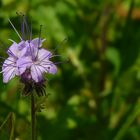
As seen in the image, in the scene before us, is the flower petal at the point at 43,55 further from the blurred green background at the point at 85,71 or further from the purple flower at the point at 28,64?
the blurred green background at the point at 85,71

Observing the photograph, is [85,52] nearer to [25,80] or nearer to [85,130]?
[85,130]

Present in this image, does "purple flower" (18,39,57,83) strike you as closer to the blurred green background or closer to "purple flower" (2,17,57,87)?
"purple flower" (2,17,57,87)

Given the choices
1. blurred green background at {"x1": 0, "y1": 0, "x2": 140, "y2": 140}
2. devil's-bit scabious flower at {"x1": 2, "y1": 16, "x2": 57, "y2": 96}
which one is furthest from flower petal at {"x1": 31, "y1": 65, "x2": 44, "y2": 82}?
blurred green background at {"x1": 0, "y1": 0, "x2": 140, "y2": 140}

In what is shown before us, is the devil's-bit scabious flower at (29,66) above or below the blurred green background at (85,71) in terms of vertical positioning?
below

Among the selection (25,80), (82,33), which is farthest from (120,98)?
(25,80)

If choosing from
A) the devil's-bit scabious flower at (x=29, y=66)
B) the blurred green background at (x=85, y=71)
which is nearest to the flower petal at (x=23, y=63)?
the devil's-bit scabious flower at (x=29, y=66)

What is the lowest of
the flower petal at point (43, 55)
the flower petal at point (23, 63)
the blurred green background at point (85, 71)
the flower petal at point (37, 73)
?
the flower petal at point (37, 73)
